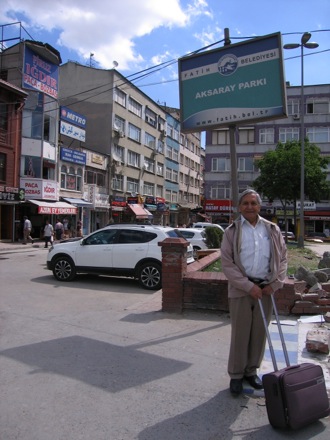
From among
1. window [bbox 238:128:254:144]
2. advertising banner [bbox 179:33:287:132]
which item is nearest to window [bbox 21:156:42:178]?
advertising banner [bbox 179:33:287:132]

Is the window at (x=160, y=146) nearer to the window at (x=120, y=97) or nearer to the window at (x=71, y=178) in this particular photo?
the window at (x=120, y=97)

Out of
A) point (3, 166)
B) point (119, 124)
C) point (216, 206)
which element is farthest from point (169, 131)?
point (3, 166)

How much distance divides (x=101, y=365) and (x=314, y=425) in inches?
90.6

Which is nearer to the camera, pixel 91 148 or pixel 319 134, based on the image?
pixel 91 148

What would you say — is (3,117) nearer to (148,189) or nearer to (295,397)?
(148,189)

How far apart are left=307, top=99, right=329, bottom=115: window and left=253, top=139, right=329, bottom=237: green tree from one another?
16.9 meters

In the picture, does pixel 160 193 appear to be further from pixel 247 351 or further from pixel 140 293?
pixel 247 351

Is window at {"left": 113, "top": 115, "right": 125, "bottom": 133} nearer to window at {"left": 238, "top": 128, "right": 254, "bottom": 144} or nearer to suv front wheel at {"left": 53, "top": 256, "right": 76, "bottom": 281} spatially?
window at {"left": 238, "top": 128, "right": 254, "bottom": 144}

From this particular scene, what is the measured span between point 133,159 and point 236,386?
4421 centimetres

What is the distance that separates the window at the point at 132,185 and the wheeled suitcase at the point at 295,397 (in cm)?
4270

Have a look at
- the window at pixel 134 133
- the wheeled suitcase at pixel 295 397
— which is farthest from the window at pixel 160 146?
the wheeled suitcase at pixel 295 397

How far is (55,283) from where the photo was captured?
10.9 metres

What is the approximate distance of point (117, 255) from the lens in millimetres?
10914

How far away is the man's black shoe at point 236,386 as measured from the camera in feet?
12.6
